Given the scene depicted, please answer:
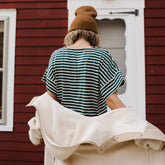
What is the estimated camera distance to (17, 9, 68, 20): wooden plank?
10.8 ft

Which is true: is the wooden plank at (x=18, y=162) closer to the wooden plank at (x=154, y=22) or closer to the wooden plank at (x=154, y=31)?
the wooden plank at (x=154, y=31)

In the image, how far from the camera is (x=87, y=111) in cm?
128

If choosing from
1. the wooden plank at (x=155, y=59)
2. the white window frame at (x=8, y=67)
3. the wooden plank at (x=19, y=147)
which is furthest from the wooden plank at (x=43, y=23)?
the wooden plank at (x=19, y=147)

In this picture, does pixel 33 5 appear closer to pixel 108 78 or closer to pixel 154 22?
pixel 154 22

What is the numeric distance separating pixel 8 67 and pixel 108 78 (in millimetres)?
A: 2413

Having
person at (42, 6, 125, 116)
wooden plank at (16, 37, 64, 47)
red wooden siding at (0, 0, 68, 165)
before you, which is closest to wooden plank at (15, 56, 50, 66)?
red wooden siding at (0, 0, 68, 165)

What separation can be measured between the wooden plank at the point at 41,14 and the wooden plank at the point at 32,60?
57cm

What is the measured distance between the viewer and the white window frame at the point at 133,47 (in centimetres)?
312

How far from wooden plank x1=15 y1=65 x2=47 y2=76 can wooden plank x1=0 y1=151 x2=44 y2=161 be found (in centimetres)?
112

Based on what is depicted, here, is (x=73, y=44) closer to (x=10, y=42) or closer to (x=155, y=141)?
(x=155, y=141)

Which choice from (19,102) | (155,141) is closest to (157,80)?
(19,102)

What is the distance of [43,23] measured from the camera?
131 inches

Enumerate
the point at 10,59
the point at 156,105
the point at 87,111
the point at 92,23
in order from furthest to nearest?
the point at 10,59, the point at 156,105, the point at 92,23, the point at 87,111

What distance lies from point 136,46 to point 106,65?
6.56ft
